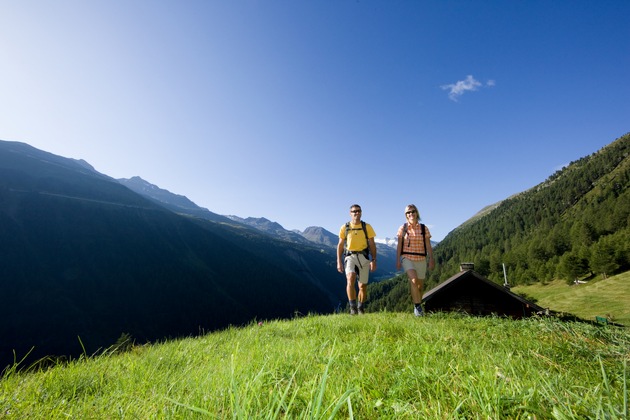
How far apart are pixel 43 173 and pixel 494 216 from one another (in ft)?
1055

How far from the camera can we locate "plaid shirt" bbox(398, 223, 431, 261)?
715 centimetres

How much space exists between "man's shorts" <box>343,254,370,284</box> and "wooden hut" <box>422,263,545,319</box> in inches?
690

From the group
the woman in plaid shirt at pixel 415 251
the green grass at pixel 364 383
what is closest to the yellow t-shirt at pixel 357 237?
the woman in plaid shirt at pixel 415 251

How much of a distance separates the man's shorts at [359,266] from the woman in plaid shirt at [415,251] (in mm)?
933

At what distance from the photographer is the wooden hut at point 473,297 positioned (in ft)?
75.4

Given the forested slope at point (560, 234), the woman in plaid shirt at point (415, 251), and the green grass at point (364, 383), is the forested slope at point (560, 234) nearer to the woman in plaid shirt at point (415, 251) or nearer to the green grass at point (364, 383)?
the woman in plaid shirt at point (415, 251)

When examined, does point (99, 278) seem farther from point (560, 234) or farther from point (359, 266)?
point (560, 234)

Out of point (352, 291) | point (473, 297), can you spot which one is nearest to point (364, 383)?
point (352, 291)

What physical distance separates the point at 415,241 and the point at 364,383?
237 inches

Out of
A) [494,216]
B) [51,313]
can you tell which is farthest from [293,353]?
[494,216]

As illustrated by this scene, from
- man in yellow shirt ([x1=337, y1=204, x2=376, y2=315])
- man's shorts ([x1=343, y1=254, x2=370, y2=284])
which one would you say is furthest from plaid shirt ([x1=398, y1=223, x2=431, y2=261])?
man's shorts ([x1=343, y1=254, x2=370, y2=284])

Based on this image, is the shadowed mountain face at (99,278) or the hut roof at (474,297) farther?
the shadowed mountain face at (99,278)

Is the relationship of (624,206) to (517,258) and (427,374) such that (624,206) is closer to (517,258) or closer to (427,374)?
(517,258)

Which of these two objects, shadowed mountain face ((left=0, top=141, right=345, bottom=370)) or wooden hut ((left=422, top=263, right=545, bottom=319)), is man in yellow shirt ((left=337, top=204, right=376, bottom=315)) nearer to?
wooden hut ((left=422, top=263, right=545, bottom=319))
